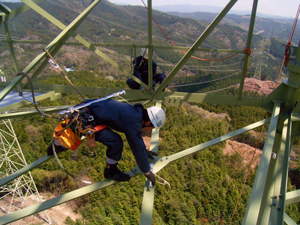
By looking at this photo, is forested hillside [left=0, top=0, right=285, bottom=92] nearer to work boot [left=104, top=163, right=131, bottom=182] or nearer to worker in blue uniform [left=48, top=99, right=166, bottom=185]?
worker in blue uniform [left=48, top=99, right=166, bottom=185]

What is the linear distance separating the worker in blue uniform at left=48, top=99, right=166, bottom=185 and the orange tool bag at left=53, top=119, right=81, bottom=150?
28 centimetres

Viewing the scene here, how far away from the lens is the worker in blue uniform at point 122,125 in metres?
2.83

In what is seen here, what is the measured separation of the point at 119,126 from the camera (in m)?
2.93

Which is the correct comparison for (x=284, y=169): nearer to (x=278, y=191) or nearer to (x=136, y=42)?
(x=278, y=191)

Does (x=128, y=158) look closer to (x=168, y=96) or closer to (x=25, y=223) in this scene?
(x=25, y=223)

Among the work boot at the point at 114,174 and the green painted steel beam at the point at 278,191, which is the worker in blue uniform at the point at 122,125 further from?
the green painted steel beam at the point at 278,191

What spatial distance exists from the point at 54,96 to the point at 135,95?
1626mm

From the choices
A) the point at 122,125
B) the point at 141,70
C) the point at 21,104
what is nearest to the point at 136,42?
the point at 141,70

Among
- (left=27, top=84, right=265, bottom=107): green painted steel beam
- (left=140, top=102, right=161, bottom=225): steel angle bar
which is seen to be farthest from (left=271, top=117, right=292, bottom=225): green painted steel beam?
(left=140, top=102, right=161, bottom=225): steel angle bar

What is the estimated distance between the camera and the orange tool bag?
2818 mm

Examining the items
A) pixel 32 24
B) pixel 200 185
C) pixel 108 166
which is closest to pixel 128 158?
pixel 200 185

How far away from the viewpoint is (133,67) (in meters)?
5.23

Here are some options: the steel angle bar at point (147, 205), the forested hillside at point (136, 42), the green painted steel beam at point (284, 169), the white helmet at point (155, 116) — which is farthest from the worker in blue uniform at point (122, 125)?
the forested hillside at point (136, 42)

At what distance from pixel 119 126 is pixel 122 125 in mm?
66
